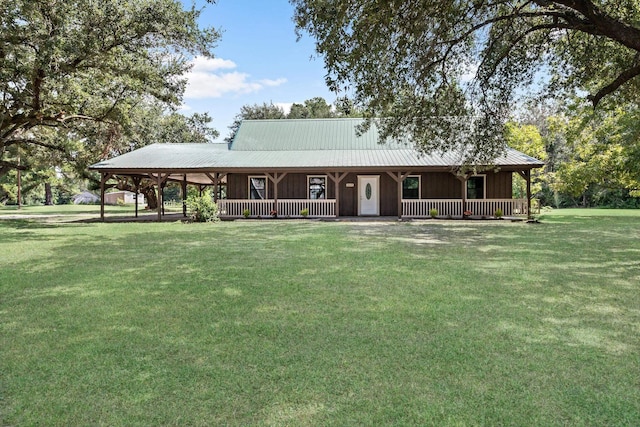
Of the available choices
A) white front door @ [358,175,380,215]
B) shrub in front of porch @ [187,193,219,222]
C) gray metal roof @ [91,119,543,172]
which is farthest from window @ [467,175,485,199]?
shrub in front of porch @ [187,193,219,222]

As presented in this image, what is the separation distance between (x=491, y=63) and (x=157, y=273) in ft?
Answer: 31.0

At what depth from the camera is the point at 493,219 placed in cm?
1822

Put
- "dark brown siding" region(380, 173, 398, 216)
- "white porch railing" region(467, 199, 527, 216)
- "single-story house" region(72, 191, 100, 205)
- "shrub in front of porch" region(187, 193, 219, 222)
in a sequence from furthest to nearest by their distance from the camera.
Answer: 1. "single-story house" region(72, 191, 100, 205)
2. "dark brown siding" region(380, 173, 398, 216)
3. "white porch railing" region(467, 199, 527, 216)
4. "shrub in front of porch" region(187, 193, 219, 222)

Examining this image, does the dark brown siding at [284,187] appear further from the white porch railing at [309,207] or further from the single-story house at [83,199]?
the single-story house at [83,199]

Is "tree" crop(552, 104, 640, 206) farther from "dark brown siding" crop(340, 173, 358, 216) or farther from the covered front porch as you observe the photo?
"dark brown siding" crop(340, 173, 358, 216)

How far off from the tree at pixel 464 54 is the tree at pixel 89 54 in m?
6.15

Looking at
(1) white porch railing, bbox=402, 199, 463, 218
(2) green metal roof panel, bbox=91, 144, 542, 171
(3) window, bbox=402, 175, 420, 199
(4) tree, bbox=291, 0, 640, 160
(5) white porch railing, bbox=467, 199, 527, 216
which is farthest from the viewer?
(3) window, bbox=402, 175, 420, 199

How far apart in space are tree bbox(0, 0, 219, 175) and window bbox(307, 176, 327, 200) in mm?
8443

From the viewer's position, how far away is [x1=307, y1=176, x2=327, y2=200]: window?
20.8 m

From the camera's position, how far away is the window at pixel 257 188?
21125 millimetres

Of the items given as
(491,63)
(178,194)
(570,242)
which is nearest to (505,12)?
(491,63)

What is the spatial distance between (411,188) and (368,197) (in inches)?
89.6

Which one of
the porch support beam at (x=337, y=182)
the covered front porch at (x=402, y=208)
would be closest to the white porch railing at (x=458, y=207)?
the covered front porch at (x=402, y=208)

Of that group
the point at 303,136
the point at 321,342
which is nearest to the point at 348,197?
the point at 303,136
